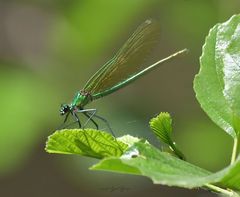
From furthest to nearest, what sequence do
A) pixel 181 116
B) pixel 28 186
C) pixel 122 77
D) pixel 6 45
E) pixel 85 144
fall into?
1. pixel 28 186
2. pixel 6 45
3. pixel 181 116
4. pixel 122 77
5. pixel 85 144

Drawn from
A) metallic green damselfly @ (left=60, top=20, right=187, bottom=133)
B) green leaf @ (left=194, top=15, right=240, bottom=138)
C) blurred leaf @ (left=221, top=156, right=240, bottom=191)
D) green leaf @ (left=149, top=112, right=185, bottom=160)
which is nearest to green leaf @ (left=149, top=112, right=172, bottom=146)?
green leaf @ (left=149, top=112, right=185, bottom=160)

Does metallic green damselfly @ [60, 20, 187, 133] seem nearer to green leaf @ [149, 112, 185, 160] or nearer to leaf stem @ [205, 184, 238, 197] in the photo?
green leaf @ [149, 112, 185, 160]

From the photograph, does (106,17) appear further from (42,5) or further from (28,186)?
(28,186)

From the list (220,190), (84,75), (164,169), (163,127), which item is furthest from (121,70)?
(84,75)

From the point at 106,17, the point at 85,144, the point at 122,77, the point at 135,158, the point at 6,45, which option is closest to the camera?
the point at 135,158

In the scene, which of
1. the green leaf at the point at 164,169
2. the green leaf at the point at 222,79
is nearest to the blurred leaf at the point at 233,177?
the green leaf at the point at 164,169

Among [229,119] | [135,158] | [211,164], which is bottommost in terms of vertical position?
[211,164]

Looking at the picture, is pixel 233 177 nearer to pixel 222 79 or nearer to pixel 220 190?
pixel 220 190

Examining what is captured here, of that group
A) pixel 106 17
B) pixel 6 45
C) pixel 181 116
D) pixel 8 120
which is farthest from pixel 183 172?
pixel 6 45

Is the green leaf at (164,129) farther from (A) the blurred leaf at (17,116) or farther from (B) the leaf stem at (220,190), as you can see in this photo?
(A) the blurred leaf at (17,116)
